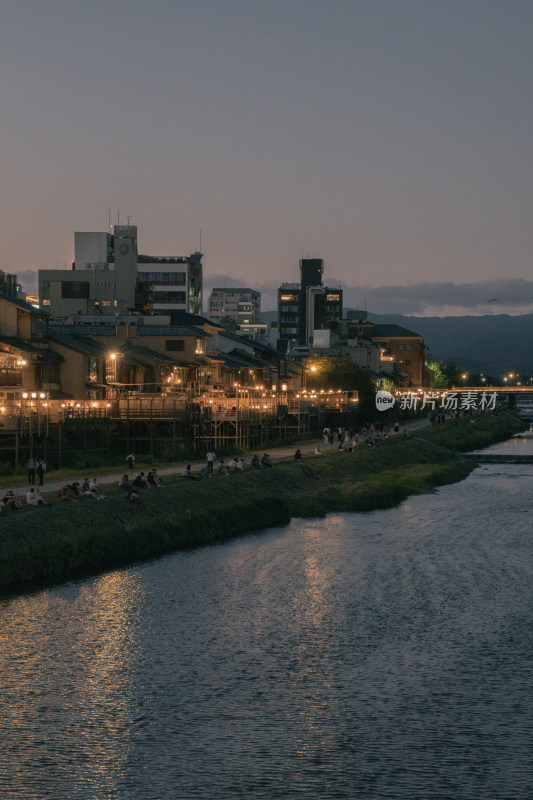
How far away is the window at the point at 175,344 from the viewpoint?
89.9 metres

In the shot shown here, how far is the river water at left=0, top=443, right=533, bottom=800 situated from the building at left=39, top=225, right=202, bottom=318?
91.7 meters

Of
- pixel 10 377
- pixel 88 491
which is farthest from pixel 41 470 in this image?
pixel 10 377

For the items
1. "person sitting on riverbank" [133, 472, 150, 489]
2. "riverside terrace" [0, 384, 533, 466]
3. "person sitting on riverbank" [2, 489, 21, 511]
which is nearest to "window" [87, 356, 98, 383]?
"riverside terrace" [0, 384, 533, 466]

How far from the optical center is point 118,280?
6196 inches

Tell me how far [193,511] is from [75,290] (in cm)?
9057

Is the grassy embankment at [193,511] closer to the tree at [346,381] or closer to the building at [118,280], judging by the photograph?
the tree at [346,381]

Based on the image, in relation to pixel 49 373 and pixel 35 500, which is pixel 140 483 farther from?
pixel 49 373

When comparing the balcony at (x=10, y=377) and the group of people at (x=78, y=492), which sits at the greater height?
the balcony at (x=10, y=377)

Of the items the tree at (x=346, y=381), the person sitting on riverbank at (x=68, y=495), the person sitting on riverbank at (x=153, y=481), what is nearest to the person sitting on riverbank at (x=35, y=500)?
the person sitting on riverbank at (x=68, y=495)

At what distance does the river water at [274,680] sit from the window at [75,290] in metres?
93.8

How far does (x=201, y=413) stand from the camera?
246ft

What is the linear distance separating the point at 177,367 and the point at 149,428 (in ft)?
66.6

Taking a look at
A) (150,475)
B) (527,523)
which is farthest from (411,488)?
(150,475)

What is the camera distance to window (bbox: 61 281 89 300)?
5133 inches
